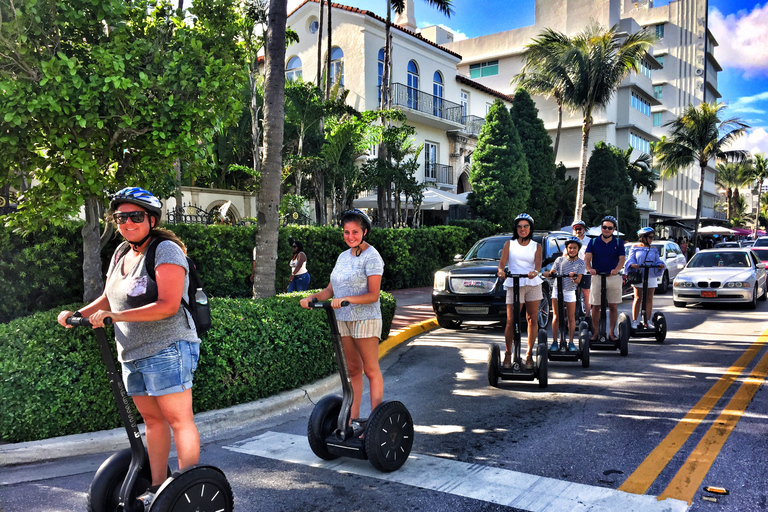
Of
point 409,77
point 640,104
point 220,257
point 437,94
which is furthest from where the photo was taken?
point 640,104

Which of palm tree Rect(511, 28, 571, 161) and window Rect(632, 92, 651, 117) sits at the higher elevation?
window Rect(632, 92, 651, 117)

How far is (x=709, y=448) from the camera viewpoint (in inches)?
179

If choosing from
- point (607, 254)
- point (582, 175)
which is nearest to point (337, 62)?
point (582, 175)

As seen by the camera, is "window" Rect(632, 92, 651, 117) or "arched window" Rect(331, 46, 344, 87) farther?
"window" Rect(632, 92, 651, 117)

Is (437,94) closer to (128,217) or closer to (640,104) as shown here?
(128,217)

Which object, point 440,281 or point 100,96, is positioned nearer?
point 100,96

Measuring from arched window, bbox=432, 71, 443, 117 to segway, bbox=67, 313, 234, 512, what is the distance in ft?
84.5

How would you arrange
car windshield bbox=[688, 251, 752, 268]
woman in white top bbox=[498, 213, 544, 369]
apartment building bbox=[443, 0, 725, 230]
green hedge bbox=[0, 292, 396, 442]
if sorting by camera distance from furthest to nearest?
apartment building bbox=[443, 0, 725, 230] → car windshield bbox=[688, 251, 752, 268] → woman in white top bbox=[498, 213, 544, 369] → green hedge bbox=[0, 292, 396, 442]

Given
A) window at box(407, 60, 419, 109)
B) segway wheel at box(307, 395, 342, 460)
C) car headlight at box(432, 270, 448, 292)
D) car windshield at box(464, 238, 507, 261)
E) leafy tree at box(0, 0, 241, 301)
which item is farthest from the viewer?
window at box(407, 60, 419, 109)

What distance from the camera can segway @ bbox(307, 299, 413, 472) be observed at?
4.06m

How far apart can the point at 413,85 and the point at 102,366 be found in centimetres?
2401

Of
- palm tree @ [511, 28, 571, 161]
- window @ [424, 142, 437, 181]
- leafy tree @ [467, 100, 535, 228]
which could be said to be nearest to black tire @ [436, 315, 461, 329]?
leafy tree @ [467, 100, 535, 228]

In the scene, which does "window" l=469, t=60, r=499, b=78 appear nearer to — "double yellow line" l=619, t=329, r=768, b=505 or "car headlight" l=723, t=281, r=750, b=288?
"car headlight" l=723, t=281, r=750, b=288

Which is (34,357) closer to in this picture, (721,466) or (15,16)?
(15,16)
